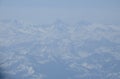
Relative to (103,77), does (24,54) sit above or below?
above

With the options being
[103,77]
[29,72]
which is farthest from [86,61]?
[29,72]

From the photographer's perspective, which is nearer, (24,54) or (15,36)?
(24,54)

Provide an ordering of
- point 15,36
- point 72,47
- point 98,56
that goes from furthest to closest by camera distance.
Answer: point 15,36 < point 72,47 < point 98,56

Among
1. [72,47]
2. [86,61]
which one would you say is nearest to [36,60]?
[86,61]

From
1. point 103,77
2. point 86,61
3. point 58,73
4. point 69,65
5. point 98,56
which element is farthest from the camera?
point 98,56

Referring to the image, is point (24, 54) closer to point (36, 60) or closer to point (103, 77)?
point (36, 60)

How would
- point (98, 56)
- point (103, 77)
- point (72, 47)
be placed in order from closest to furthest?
point (103, 77) < point (98, 56) < point (72, 47)

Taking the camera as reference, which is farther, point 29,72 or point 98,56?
point 98,56

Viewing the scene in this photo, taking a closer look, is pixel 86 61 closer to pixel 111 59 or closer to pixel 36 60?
pixel 111 59

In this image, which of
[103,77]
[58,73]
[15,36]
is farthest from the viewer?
[15,36]
